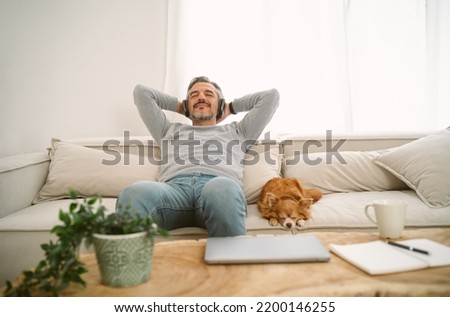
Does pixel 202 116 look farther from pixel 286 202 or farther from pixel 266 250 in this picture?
pixel 266 250

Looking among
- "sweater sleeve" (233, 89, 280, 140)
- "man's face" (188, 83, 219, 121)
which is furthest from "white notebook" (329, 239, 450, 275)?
"man's face" (188, 83, 219, 121)

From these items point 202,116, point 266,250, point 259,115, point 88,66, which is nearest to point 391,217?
point 266,250

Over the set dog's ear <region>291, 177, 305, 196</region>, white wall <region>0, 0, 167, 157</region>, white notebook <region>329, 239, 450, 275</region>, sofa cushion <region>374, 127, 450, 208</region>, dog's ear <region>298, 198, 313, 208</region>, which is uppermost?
white wall <region>0, 0, 167, 157</region>

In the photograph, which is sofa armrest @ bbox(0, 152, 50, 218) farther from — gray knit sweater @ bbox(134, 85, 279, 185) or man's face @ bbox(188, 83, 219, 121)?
man's face @ bbox(188, 83, 219, 121)

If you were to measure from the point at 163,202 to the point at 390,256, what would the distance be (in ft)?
2.56

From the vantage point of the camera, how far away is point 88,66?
7.07 feet

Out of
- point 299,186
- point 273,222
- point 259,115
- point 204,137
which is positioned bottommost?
point 273,222

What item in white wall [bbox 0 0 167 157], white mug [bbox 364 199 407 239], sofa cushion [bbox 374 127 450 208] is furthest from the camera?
white wall [bbox 0 0 167 157]

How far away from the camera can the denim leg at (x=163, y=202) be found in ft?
3.78

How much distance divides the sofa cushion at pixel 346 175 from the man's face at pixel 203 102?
0.52 m

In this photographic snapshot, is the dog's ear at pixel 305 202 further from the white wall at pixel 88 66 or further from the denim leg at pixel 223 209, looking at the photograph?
the white wall at pixel 88 66

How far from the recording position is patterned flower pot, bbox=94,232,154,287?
23.1 inches

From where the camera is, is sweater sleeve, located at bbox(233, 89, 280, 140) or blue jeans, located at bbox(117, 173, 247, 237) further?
sweater sleeve, located at bbox(233, 89, 280, 140)
